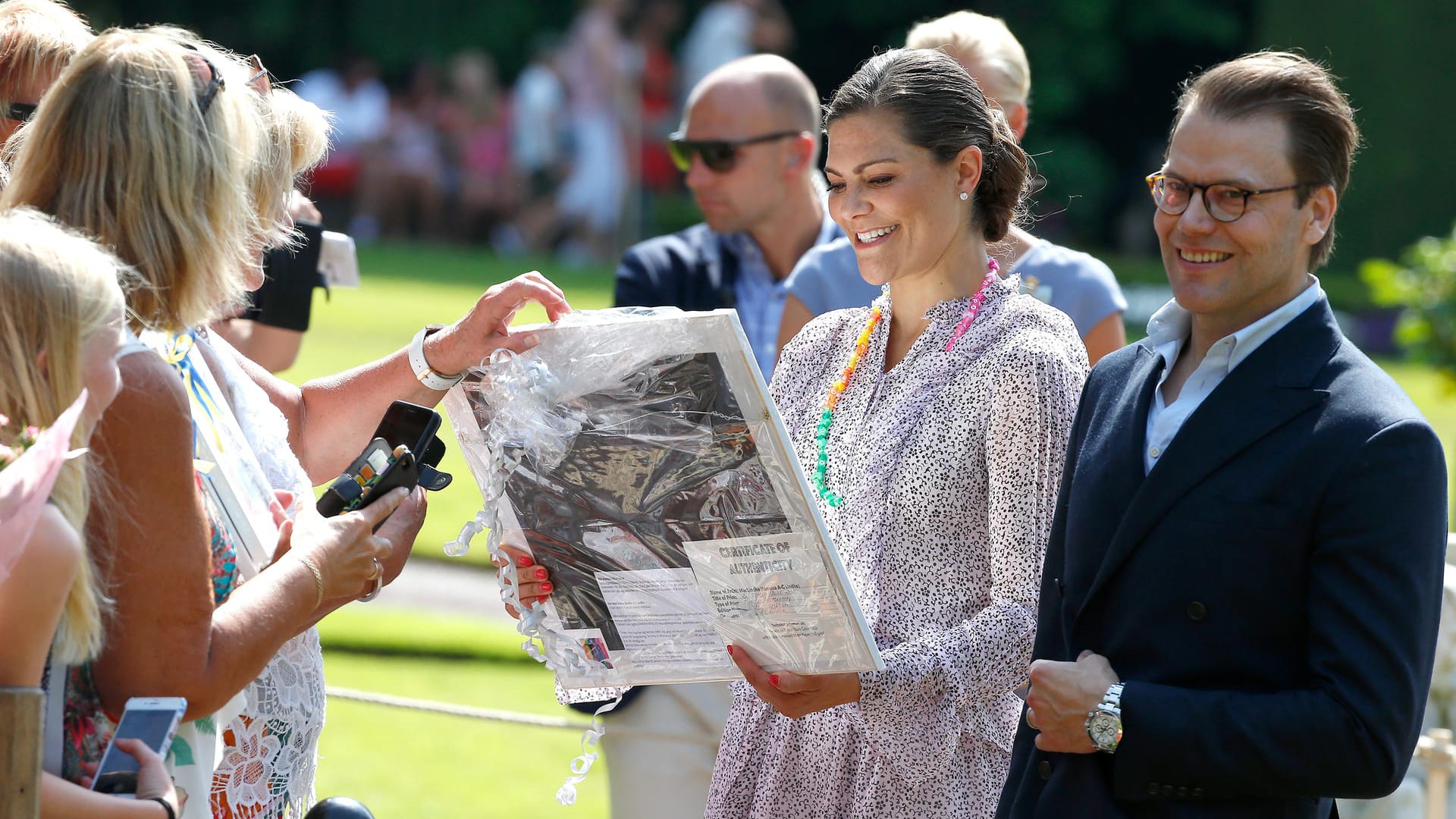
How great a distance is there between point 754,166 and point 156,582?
304 cm

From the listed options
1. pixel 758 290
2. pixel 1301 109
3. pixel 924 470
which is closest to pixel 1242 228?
pixel 1301 109

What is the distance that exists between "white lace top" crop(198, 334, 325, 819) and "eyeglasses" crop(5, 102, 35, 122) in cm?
67

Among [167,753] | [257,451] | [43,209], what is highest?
[43,209]

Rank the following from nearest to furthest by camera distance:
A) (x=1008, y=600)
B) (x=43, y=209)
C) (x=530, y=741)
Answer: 1. (x=43, y=209)
2. (x=1008, y=600)
3. (x=530, y=741)

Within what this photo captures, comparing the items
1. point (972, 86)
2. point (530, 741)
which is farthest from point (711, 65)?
point (972, 86)

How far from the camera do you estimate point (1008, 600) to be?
2.41 metres

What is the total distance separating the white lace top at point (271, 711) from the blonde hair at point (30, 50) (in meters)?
0.72

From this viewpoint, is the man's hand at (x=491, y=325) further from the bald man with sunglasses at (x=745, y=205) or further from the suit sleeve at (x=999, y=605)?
the bald man with sunglasses at (x=745, y=205)

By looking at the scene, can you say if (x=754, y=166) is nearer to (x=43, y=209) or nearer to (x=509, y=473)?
(x=509, y=473)

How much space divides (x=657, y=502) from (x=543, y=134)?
15933mm

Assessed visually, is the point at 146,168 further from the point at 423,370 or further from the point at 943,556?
the point at 943,556

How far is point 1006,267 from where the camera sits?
3.74 meters

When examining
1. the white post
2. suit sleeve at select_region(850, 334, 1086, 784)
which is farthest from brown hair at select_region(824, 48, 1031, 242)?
the white post

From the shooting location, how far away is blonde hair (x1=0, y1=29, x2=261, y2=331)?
1994 mm
